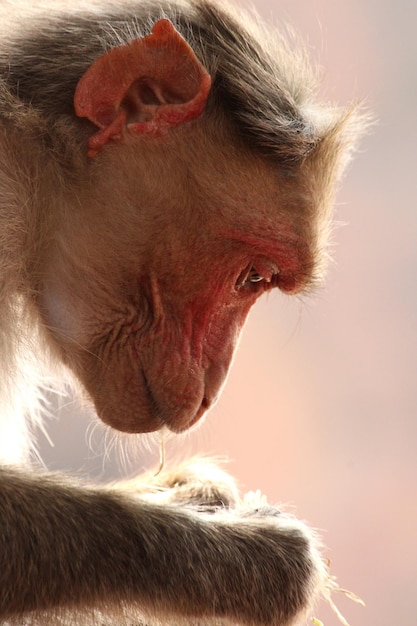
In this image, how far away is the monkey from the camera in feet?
6.28

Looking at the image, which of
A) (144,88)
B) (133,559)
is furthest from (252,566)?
(144,88)

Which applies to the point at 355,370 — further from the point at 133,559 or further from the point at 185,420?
the point at 133,559

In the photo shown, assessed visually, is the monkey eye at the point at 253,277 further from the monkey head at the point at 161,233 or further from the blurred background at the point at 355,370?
the blurred background at the point at 355,370

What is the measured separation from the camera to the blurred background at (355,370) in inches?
123

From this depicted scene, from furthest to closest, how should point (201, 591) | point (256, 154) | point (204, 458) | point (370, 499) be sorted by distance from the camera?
point (370, 499), point (204, 458), point (256, 154), point (201, 591)

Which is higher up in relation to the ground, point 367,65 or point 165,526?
point 367,65

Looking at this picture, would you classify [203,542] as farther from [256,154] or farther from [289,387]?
[289,387]

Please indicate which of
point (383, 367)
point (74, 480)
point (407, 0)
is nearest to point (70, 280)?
point (74, 480)

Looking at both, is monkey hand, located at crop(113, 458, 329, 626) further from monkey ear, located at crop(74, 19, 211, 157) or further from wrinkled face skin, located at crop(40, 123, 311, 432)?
monkey ear, located at crop(74, 19, 211, 157)

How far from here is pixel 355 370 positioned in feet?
10.6

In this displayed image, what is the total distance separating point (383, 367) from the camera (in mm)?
3203

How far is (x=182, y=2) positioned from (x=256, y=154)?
33cm

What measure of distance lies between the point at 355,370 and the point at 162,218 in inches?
53.2

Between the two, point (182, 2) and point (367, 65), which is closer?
point (182, 2)
